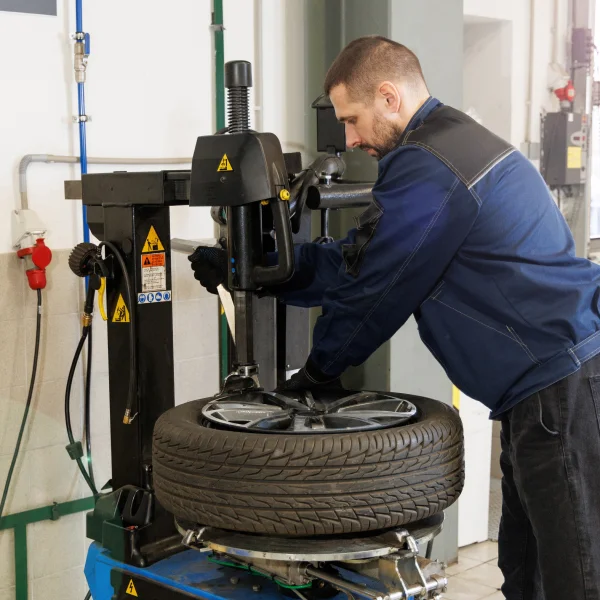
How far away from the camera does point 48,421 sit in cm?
262

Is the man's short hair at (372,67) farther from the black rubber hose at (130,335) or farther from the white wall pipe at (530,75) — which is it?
the white wall pipe at (530,75)

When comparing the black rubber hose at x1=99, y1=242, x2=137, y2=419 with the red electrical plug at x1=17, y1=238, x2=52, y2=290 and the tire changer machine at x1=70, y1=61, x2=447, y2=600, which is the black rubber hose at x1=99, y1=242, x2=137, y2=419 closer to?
the tire changer machine at x1=70, y1=61, x2=447, y2=600

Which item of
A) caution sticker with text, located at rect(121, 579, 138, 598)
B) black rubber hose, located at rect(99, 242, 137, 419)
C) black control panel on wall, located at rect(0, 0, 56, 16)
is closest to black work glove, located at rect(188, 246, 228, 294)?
black rubber hose, located at rect(99, 242, 137, 419)

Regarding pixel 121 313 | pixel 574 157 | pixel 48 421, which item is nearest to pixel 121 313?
pixel 121 313

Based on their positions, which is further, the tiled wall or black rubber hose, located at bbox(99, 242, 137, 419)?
the tiled wall

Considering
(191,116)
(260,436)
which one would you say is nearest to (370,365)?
(191,116)

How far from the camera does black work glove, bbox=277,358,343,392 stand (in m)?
1.93

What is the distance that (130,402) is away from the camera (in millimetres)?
2025

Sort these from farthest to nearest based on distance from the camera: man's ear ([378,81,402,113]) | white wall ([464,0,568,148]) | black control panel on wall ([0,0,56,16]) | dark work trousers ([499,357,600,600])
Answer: white wall ([464,0,568,148]) < black control panel on wall ([0,0,56,16]) < man's ear ([378,81,402,113]) < dark work trousers ([499,357,600,600])

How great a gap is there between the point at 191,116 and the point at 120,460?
1.23 metres

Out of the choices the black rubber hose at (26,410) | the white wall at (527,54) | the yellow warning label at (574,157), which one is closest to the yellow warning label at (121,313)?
the black rubber hose at (26,410)

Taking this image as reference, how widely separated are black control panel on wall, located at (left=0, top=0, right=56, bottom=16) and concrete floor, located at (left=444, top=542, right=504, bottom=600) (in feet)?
7.59

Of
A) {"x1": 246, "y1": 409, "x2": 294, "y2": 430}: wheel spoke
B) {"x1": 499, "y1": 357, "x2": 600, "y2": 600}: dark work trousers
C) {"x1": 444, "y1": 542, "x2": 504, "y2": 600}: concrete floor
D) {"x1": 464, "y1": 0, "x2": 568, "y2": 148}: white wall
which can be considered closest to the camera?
{"x1": 246, "y1": 409, "x2": 294, "y2": 430}: wheel spoke

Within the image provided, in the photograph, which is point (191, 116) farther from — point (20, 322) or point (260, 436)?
point (260, 436)
